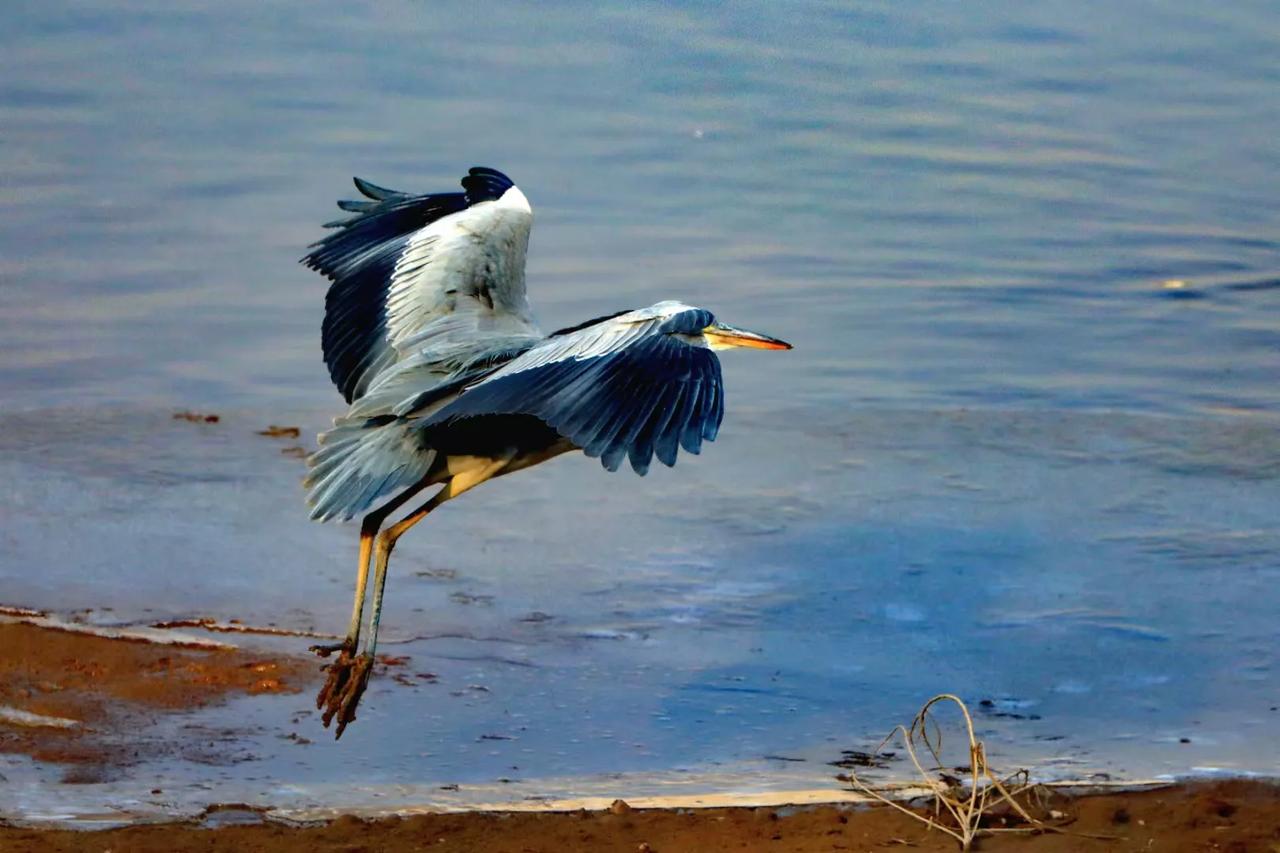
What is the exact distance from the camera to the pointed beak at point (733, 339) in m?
5.32

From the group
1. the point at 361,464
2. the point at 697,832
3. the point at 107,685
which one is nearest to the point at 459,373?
the point at 361,464

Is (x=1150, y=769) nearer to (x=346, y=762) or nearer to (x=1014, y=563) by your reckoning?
(x=1014, y=563)

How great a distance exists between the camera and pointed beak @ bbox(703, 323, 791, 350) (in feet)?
17.4

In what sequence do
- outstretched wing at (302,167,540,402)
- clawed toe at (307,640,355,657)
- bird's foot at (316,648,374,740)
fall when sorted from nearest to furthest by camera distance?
bird's foot at (316,648,374,740), clawed toe at (307,640,355,657), outstretched wing at (302,167,540,402)

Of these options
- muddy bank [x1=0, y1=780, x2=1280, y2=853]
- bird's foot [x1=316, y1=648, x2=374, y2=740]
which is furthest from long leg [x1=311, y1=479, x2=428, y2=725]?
muddy bank [x1=0, y1=780, x2=1280, y2=853]

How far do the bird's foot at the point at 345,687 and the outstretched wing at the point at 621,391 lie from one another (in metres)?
0.74

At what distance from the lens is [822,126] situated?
1440cm

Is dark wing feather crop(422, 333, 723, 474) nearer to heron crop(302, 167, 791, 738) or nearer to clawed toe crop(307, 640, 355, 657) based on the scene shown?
heron crop(302, 167, 791, 738)

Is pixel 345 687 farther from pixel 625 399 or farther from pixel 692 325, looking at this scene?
pixel 692 325

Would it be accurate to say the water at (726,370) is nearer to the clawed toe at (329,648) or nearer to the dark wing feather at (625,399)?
the clawed toe at (329,648)

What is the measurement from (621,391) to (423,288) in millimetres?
1779

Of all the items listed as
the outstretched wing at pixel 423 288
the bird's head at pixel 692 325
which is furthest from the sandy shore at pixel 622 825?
the outstretched wing at pixel 423 288

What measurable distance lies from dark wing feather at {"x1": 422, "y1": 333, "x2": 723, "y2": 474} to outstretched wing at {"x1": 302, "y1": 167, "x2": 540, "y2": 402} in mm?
1022

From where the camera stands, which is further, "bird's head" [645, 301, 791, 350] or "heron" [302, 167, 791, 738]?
"bird's head" [645, 301, 791, 350]
